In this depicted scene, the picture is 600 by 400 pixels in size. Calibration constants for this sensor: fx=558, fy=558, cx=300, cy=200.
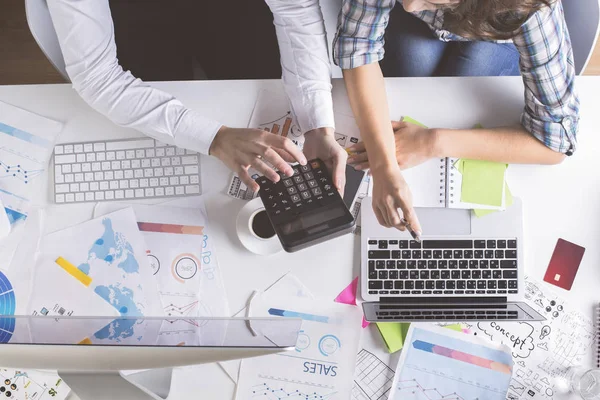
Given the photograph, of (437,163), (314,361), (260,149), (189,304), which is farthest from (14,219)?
(437,163)

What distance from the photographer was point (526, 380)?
3.30 feet

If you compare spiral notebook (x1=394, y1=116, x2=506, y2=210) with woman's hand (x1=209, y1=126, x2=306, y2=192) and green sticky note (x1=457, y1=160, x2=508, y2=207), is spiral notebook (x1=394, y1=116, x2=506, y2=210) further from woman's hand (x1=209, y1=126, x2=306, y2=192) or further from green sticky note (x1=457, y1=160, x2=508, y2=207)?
woman's hand (x1=209, y1=126, x2=306, y2=192)

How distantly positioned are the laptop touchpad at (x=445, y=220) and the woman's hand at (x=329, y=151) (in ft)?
0.52

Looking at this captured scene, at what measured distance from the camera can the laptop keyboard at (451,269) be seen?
1003mm

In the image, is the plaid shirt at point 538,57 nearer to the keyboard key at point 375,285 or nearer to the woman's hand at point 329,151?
the woman's hand at point 329,151

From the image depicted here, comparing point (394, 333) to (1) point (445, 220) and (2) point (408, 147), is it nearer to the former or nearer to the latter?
(1) point (445, 220)

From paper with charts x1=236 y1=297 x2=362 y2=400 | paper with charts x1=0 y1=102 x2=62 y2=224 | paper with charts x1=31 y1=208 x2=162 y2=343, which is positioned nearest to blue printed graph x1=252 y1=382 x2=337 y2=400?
paper with charts x1=236 y1=297 x2=362 y2=400

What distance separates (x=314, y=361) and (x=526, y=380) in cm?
38

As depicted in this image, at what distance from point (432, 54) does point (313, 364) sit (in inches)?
27.9

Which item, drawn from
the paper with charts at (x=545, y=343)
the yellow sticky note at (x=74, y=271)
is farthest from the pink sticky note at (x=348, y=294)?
the yellow sticky note at (x=74, y=271)

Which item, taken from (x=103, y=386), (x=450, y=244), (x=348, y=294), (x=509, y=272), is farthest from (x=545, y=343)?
(x=103, y=386)

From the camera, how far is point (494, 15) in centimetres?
87

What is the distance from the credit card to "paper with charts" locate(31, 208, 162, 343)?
72 cm

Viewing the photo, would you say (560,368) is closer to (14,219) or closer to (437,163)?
(437,163)
